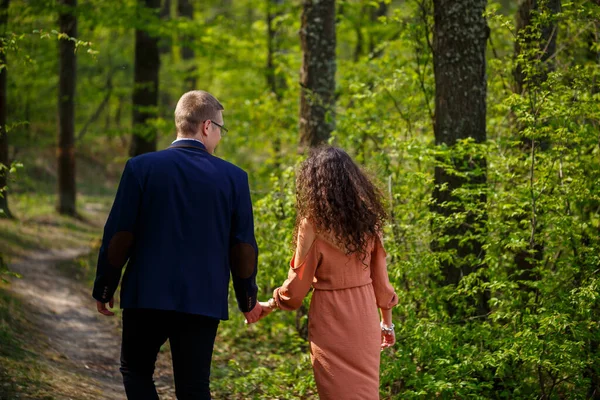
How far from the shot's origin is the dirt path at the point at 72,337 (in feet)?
19.6

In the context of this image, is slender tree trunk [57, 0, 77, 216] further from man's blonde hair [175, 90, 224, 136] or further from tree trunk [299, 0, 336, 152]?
man's blonde hair [175, 90, 224, 136]

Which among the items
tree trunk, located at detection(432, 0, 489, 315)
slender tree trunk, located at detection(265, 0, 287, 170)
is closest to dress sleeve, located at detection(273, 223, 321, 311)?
tree trunk, located at detection(432, 0, 489, 315)

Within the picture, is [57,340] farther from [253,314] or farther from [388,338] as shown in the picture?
[388,338]

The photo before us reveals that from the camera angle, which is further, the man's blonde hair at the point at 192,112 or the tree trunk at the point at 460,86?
the tree trunk at the point at 460,86

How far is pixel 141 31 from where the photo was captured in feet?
44.2

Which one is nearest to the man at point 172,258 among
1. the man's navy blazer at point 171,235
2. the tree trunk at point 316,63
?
the man's navy blazer at point 171,235

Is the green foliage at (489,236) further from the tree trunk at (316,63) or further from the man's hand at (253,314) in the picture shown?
the man's hand at (253,314)

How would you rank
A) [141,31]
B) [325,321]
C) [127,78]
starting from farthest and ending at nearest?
[127,78] → [141,31] → [325,321]

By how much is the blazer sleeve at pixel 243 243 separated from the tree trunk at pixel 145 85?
1010 centimetres

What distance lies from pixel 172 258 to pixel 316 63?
6.02m

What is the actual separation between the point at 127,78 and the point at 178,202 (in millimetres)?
24101

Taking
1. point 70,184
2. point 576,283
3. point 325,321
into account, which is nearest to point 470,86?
point 576,283

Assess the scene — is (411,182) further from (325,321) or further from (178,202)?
(178,202)

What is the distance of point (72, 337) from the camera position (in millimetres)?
7879
